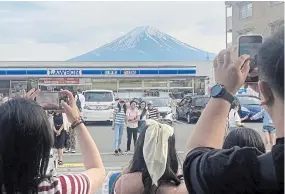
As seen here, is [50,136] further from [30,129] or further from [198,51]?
[198,51]

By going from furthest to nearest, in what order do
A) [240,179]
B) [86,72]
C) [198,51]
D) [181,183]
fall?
[198,51], [86,72], [181,183], [240,179]

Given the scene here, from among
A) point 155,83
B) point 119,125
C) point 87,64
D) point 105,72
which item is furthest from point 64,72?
point 119,125

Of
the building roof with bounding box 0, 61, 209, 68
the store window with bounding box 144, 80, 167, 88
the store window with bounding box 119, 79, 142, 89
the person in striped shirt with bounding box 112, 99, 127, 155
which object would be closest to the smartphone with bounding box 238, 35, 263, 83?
the person in striped shirt with bounding box 112, 99, 127, 155

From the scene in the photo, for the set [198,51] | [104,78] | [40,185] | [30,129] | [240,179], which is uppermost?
[198,51]

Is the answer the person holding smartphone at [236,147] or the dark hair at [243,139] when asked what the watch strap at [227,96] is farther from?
the dark hair at [243,139]

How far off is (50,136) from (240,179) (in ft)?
2.76

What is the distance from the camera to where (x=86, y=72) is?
92.4 ft

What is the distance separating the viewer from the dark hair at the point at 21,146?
164cm

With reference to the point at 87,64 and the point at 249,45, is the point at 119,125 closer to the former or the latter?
the point at 249,45

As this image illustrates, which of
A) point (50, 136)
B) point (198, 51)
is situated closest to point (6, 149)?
point (50, 136)

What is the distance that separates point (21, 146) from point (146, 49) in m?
42.8

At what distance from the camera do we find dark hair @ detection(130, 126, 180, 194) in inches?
109

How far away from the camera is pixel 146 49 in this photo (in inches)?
1736

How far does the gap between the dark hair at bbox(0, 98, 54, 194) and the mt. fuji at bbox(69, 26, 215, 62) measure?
3901 centimetres
